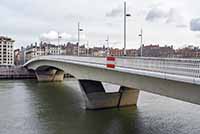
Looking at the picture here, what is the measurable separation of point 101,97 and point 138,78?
1279 centimetres

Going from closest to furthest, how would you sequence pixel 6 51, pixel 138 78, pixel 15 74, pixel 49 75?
pixel 138 78 < pixel 49 75 < pixel 15 74 < pixel 6 51

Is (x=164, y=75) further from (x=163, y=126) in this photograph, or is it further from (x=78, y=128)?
(x=78, y=128)

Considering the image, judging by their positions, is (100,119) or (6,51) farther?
(6,51)

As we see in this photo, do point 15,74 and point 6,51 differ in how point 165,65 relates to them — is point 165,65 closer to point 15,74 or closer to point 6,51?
point 15,74

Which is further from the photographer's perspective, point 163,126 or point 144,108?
point 144,108

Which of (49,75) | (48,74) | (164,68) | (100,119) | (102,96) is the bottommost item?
(100,119)

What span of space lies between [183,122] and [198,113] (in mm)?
4152

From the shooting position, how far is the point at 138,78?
19469 millimetres

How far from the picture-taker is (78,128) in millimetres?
23984

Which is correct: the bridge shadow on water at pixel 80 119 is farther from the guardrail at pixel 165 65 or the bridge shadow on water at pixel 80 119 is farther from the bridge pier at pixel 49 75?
the bridge pier at pixel 49 75

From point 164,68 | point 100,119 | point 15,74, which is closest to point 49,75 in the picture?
point 15,74

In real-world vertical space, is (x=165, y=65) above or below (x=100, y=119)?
above

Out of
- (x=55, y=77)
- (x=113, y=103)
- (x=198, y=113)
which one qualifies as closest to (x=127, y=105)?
(x=113, y=103)

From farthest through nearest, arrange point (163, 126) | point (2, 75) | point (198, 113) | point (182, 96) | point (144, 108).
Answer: point (2, 75)
point (144, 108)
point (198, 113)
point (163, 126)
point (182, 96)
